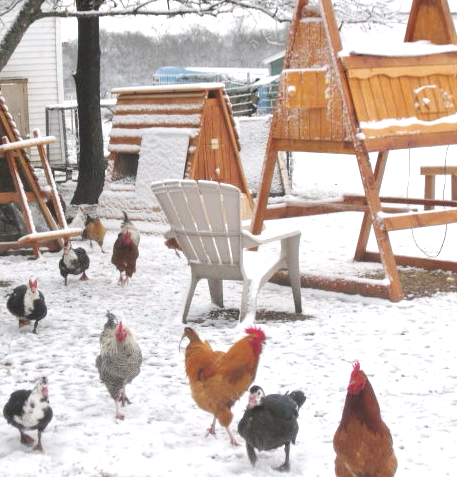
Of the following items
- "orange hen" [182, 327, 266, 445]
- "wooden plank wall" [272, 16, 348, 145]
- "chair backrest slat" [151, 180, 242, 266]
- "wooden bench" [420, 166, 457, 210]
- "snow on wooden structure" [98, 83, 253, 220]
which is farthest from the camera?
"snow on wooden structure" [98, 83, 253, 220]

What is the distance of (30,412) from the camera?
4359 mm

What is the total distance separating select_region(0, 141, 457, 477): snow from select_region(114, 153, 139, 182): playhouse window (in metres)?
3.19

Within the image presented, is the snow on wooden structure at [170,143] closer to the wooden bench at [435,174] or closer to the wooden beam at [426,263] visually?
the wooden bench at [435,174]

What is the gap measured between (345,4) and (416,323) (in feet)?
32.4

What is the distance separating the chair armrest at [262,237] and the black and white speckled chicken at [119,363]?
167 cm

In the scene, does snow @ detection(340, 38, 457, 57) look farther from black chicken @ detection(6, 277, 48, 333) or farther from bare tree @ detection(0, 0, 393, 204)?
bare tree @ detection(0, 0, 393, 204)

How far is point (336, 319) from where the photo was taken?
22.4 ft

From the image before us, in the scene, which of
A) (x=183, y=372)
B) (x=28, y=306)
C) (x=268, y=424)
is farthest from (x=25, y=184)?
(x=268, y=424)

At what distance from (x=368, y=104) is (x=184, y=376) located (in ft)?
10.1

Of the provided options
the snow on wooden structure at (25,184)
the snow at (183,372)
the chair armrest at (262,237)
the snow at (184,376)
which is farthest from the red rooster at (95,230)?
the chair armrest at (262,237)

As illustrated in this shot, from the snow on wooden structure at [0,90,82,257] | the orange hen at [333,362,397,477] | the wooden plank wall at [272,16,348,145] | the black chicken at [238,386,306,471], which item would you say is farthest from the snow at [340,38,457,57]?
the orange hen at [333,362,397,477]

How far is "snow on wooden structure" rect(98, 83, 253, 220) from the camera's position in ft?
37.7

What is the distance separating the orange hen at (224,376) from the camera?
450cm

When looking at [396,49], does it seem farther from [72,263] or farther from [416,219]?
[72,263]
